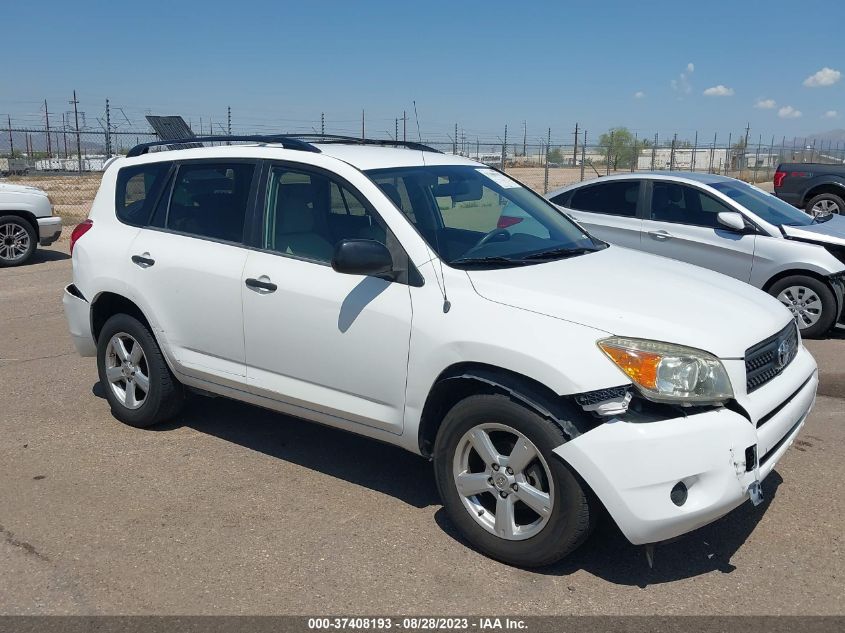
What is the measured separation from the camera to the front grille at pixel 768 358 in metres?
3.55

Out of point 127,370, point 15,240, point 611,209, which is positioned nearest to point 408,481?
point 127,370

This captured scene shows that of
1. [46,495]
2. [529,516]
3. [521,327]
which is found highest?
[521,327]

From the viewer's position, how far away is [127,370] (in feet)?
17.5

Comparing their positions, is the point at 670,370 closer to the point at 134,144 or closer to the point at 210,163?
the point at 210,163

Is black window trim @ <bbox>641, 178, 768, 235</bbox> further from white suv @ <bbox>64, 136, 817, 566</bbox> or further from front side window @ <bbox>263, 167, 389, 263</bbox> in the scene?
front side window @ <bbox>263, 167, 389, 263</bbox>

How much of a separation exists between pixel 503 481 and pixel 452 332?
0.69m

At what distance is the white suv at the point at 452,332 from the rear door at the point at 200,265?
0.01 metres

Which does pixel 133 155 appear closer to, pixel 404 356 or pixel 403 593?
pixel 404 356

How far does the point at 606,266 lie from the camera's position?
4.26 meters

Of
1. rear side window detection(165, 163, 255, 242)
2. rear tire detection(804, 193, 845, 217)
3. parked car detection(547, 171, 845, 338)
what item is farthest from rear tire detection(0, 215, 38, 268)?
rear tire detection(804, 193, 845, 217)

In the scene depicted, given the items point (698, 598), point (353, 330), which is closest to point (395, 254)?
point (353, 330)

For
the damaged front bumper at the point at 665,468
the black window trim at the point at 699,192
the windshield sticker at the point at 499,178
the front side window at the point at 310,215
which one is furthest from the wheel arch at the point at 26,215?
the damaged front bumper at the point at 665,468

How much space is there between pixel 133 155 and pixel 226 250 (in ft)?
4.59

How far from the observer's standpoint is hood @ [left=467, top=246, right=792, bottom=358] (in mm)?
3449
